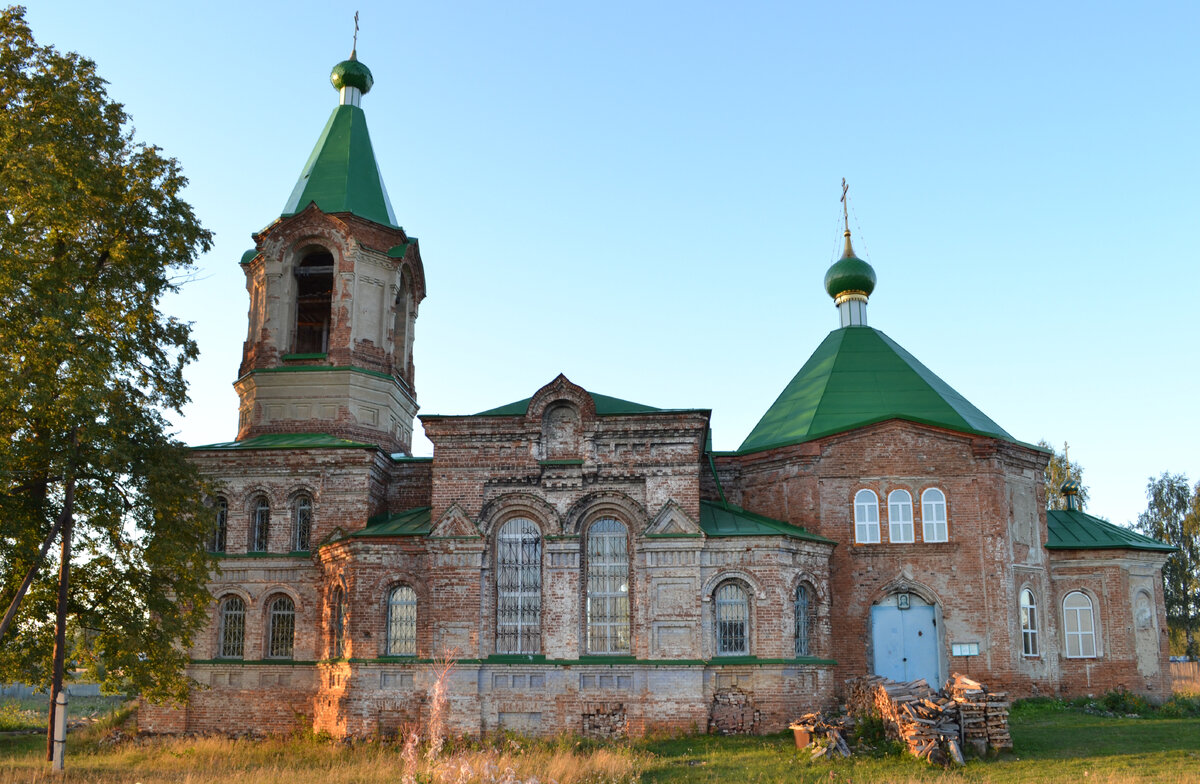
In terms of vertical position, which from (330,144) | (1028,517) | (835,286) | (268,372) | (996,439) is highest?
(330,144)

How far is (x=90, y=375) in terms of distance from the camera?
14.9 meters

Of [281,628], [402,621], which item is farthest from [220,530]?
[402,621]

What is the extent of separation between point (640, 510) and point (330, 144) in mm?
13208

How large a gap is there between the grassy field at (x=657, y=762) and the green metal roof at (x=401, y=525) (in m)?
3.89

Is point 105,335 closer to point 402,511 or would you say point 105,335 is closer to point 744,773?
point 402,511

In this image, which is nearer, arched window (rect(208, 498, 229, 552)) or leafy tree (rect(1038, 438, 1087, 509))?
arched window (rect(208, 498, 229, 552))

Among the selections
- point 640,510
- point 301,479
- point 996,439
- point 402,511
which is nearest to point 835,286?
point 996,439

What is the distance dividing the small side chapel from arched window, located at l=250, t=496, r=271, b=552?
0.07 metres

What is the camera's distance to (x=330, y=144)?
26.2 m

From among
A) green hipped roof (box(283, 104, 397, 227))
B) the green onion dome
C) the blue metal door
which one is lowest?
the blue metal door

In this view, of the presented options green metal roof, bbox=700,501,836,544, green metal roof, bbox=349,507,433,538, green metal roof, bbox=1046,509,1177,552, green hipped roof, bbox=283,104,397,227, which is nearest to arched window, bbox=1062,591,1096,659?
green metal roof, bbox=1046,509,1177,552

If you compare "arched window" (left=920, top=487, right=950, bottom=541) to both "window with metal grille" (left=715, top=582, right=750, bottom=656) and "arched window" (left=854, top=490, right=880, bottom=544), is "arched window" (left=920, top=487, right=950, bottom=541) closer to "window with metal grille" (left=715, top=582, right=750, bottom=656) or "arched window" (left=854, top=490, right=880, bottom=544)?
"arched window" (left=854, top=490, right=880, bottom=544)

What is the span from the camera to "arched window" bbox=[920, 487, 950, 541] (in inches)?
825

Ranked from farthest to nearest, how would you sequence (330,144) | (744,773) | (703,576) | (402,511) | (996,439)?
(330,144)
(402,511)
(996,439)
(703,576)
(744,773)
